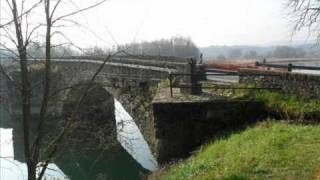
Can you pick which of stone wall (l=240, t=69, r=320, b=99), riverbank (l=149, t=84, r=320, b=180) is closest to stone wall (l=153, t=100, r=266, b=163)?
riverbank (l=149, t=84, r=320, b=180)

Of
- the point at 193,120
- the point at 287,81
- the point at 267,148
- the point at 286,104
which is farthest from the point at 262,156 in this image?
the point at 287,81

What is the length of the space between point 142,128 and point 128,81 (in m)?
3.84

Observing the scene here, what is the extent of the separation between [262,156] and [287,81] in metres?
5.06

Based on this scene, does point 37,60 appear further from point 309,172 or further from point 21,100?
point 309,172

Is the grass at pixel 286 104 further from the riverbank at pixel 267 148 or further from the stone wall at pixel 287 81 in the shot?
the stone wall at pixel 287 81

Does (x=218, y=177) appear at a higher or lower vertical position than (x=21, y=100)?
lower

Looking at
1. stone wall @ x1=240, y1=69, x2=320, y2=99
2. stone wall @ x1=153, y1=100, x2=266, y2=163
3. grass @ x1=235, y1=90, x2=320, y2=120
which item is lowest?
stone wall @ x1=153, y1=100, x2=266, y2=163

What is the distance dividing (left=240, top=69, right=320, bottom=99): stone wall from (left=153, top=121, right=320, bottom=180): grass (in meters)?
1.47

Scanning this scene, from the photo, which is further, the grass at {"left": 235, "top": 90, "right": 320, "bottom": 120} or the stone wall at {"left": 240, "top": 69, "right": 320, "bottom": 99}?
the stone wall at {"left": 240, "top": 69, "right": 320, "bottom": 99}

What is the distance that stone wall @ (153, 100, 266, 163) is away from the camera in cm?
1527

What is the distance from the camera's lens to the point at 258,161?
1064 centimetres

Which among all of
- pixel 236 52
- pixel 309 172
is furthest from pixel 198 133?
pixel 236 52

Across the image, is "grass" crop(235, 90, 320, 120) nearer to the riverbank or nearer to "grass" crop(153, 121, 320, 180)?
the riverbank

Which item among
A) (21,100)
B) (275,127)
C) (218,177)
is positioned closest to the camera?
(21,100)
